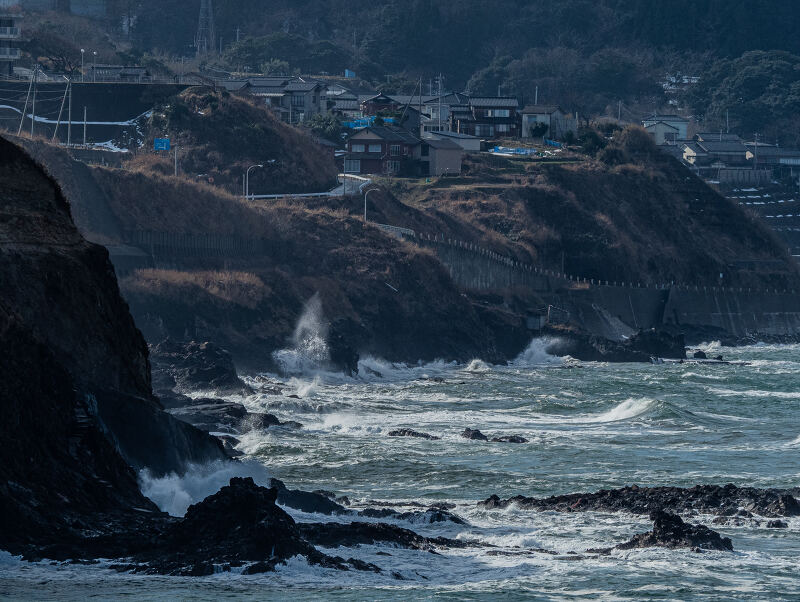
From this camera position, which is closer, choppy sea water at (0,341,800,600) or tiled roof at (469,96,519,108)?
choppy sea water at (0,341,800,600)

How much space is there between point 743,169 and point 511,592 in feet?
488

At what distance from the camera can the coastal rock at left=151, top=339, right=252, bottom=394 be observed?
61.4m

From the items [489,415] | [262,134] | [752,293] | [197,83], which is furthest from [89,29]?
[489,415]

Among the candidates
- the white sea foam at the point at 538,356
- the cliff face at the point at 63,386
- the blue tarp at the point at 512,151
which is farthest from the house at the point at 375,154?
the cliff face at the point at 63,386

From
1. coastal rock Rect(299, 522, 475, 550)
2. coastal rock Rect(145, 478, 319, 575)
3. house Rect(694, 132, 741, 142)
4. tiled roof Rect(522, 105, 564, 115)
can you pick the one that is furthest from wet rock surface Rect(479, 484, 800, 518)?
house Rect(694, 132, 741, 142)

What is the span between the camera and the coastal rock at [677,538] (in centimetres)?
3078

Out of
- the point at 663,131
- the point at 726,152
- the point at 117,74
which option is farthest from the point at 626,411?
the point at 663,131

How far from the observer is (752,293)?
117188mm

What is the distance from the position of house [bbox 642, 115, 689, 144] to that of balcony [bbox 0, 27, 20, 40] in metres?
80.9

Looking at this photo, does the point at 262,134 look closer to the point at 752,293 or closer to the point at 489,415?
the point at 752,293

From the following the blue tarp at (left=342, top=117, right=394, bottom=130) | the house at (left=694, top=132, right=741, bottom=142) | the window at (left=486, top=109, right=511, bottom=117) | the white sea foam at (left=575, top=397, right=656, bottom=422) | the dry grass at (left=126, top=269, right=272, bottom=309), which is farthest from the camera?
the house at (left=694, top=132, right=741, bottom=142)

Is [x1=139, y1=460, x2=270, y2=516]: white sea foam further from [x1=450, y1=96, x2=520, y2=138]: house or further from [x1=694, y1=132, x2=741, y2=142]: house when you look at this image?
[x1=694, y1=132, x2=741, y2=142]: house

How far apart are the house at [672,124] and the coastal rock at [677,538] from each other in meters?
151

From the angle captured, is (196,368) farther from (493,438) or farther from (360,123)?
(360,123)
